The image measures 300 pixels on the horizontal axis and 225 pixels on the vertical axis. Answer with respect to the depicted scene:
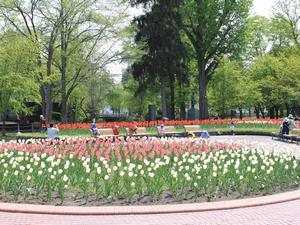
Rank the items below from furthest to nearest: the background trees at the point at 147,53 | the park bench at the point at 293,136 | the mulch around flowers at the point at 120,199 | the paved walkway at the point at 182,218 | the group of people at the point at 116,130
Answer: the background trees at the point at 147,53 → the group of people at the point at 116,130 → the park bench at the point at 293,136 → the mulch around flowers at the point at 120,199 → the paved walkway at the point at 182,218

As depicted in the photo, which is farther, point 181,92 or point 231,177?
point 181,92

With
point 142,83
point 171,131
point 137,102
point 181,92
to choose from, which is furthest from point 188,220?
point 137,102

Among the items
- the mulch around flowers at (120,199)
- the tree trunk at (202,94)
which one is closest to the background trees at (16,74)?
the tree trunk at (202,94)

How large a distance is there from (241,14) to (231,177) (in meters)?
42.4

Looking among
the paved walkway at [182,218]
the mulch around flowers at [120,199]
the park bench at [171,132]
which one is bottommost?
the paved walkway at [182,218]

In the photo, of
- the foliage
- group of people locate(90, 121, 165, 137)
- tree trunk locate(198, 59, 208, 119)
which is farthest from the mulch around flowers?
tree trunk locate(198, 59, 208, 119)

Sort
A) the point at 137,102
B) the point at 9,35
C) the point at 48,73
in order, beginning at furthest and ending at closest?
the point at 137,102
the point at 48,73
the point at 9,35

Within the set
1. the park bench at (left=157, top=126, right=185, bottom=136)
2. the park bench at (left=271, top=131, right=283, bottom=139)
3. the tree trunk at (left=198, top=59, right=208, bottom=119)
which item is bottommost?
the park bench at (left=271, top=131, right=283, bottom=139)

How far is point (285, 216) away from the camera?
868 cm

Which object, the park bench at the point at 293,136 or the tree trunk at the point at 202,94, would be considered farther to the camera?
the tree trunk at the point at 202,94

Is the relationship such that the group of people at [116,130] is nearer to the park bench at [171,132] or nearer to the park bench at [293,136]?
the park bench at [171,132]

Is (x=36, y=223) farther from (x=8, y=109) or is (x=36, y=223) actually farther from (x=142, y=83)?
→ (x=142, y=83)

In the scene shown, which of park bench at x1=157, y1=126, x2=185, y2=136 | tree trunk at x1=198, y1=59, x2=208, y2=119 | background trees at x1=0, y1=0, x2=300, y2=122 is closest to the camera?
park bench at x1=157, y1=126, x2=185, y2=136

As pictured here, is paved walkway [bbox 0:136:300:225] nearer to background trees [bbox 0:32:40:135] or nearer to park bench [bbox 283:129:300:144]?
park bench [bbox 283:129:300:144]
